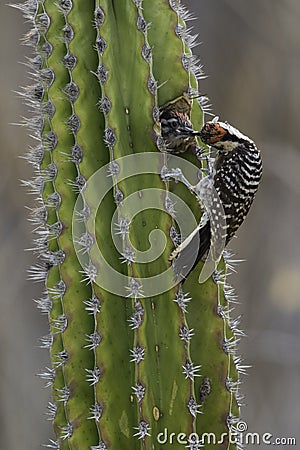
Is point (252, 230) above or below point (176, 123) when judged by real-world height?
below

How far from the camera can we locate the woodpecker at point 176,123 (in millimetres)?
1376

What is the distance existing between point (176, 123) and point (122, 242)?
221mm

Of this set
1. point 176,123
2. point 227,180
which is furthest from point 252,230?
point 176,123

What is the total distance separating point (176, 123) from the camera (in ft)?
4.51

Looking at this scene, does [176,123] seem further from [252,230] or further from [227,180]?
[252,230]

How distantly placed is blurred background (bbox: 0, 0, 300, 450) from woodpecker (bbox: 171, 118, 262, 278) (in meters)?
1.68

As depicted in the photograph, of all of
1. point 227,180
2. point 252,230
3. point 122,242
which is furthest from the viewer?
point 252,230

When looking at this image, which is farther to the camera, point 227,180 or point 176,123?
point 227,180

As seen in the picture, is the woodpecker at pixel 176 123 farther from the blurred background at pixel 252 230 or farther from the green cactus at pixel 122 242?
the blurred background at pixel 252 230

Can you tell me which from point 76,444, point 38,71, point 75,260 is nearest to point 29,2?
point 38,71

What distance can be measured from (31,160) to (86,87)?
0.21 meters

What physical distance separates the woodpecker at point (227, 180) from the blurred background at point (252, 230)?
1682mm

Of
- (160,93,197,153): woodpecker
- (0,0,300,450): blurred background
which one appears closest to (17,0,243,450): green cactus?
(160,93,197,153): woodpecker

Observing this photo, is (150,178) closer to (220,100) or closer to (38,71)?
(38,71)
